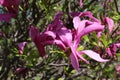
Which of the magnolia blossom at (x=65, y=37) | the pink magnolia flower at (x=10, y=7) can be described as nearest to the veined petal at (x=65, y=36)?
the magnolia blossom at (x=65, y=37)

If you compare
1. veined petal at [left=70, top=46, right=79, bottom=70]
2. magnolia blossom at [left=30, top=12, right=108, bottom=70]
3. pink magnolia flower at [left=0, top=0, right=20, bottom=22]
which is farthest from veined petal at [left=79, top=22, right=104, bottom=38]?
pink magnolia flower at [left=0, top=0, right=20, bottom=22]

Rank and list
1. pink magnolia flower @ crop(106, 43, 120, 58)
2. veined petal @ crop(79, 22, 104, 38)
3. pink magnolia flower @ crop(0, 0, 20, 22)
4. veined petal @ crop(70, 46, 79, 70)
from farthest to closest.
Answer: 1. pink magnolia flower @ crop(106, 43, 120, 58)
2. pink magnolia flower @ crop(0, 0, 20, 22)
3. veined petal @ crop(79, 22, 104, 38)
4. veined petal @ crop(70, 46, 79, 70)

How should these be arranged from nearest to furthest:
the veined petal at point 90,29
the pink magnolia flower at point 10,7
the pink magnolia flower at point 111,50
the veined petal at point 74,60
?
the veined petal at point 74,60, the veined petal at point 90,29, the pink magnolia flower at point 10,7, the pink magnolia flower at point 111,50

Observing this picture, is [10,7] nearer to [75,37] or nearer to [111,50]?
[75,37]

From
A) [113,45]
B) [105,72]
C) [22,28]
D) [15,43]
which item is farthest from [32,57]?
[105,72]

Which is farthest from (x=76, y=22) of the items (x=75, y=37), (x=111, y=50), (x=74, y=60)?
(x=111, y=50)

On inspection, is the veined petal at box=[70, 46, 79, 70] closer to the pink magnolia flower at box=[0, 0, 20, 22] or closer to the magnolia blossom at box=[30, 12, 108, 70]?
the magnolia blossom at box=[30, 12, 108, 70]

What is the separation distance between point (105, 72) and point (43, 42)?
4.04 feet

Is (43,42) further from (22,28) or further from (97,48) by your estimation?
(22,28)

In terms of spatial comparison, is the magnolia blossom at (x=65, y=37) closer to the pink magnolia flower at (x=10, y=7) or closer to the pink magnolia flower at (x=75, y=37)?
the pink magnolia flower at (x=75, y=37)

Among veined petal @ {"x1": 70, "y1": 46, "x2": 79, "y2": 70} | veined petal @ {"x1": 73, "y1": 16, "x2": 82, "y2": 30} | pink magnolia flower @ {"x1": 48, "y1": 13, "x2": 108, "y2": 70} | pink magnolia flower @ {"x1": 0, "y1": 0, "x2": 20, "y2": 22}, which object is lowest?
veined petal @ {"x1": 70, "y1": 46, "x2": 79, "y2": 70}

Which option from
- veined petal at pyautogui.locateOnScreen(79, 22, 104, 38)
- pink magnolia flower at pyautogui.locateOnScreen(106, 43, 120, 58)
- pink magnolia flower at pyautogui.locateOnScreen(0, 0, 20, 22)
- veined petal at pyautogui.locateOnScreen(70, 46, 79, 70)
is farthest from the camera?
pink magnolia flower at pyautogui.locateOnScreen(106, 43, 120, 58)

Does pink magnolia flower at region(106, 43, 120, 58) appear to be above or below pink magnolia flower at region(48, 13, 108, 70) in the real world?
below

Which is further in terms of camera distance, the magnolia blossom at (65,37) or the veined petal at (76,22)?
the veined petal at (76,22)
